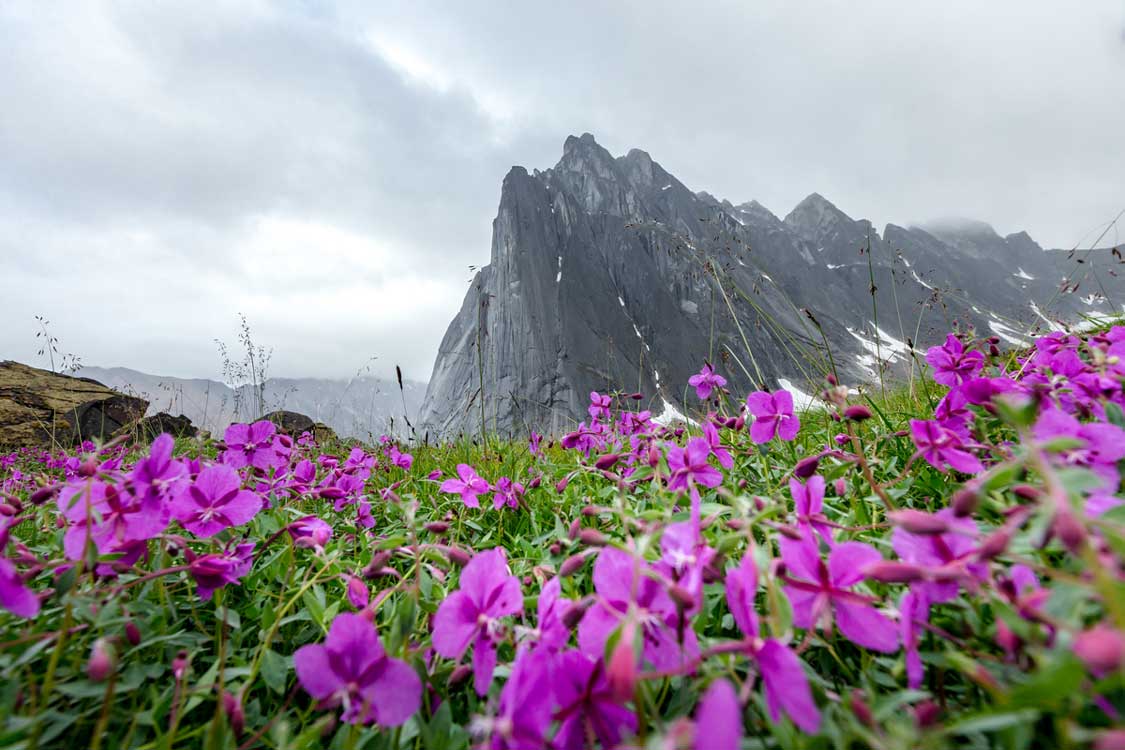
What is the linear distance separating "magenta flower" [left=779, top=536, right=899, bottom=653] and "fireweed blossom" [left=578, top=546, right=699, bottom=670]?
0.19 meters

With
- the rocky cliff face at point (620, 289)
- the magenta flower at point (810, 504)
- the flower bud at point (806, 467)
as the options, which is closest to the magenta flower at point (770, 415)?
the flower bud at point (806, 467)

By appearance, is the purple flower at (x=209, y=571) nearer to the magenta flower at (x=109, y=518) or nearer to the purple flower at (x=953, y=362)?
the magenta flower at (x=109, y=518)

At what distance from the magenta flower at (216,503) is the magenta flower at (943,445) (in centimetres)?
163

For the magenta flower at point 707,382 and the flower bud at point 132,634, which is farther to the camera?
the magenta flower at point 707,382

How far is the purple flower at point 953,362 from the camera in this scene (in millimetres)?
1701

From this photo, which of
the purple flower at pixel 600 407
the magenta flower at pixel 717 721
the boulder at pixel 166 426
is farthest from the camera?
the boulder at pixel 166 426

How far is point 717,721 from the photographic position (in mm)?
510

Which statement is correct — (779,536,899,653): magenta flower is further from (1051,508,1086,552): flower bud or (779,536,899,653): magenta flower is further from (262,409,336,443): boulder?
(262,409,336,443): boulder

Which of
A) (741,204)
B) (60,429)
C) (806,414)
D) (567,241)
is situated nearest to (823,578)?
(806,414)

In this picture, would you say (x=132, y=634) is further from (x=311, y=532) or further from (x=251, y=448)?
(x=251, y=448)

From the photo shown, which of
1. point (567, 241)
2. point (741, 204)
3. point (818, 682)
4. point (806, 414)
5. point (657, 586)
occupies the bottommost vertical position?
point (818, 682)

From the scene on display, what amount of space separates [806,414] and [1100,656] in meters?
3.33

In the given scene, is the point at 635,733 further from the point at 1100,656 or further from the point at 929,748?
the point at 1100,656

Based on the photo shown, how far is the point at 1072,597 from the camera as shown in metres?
0.57
